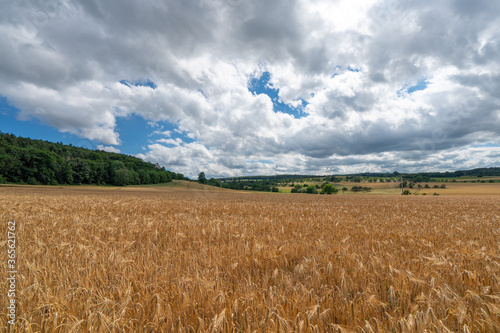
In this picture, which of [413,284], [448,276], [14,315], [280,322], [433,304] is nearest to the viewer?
[280,322]

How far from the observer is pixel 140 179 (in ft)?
355

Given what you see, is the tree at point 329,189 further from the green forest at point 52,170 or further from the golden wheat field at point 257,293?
the golden wheat field at point 257,293

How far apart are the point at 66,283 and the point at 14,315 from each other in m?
0.74

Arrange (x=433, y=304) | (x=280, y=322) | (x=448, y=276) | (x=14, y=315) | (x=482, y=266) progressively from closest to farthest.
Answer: (x=280, y=322)
(x=14, y=315)
(x=433, y=304)
(x=448, y=276)
(x=482, y=266)

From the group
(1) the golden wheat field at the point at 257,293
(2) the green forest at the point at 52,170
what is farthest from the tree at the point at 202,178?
(1) the golden wheat field at the point at 257,293

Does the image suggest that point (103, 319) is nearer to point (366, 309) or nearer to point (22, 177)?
point (366, 309)

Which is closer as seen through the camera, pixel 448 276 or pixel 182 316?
pixel 182 316

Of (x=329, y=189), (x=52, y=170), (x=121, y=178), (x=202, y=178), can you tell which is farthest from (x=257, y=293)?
(x=202, y=178)

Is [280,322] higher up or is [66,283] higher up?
[280,322]

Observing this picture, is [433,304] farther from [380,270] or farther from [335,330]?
[335,330]

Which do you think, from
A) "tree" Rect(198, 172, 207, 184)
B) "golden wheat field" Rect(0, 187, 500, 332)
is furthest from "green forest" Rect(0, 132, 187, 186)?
"golden wheat field" Rect(0, 187, 500, 332)

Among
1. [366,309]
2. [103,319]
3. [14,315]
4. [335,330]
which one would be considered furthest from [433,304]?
[14,315]

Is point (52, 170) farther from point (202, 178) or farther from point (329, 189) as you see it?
point (329, 189)

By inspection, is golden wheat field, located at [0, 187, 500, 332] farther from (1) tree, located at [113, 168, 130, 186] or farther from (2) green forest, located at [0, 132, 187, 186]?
(2) green forest, located at [0, 132, 187, 186]
